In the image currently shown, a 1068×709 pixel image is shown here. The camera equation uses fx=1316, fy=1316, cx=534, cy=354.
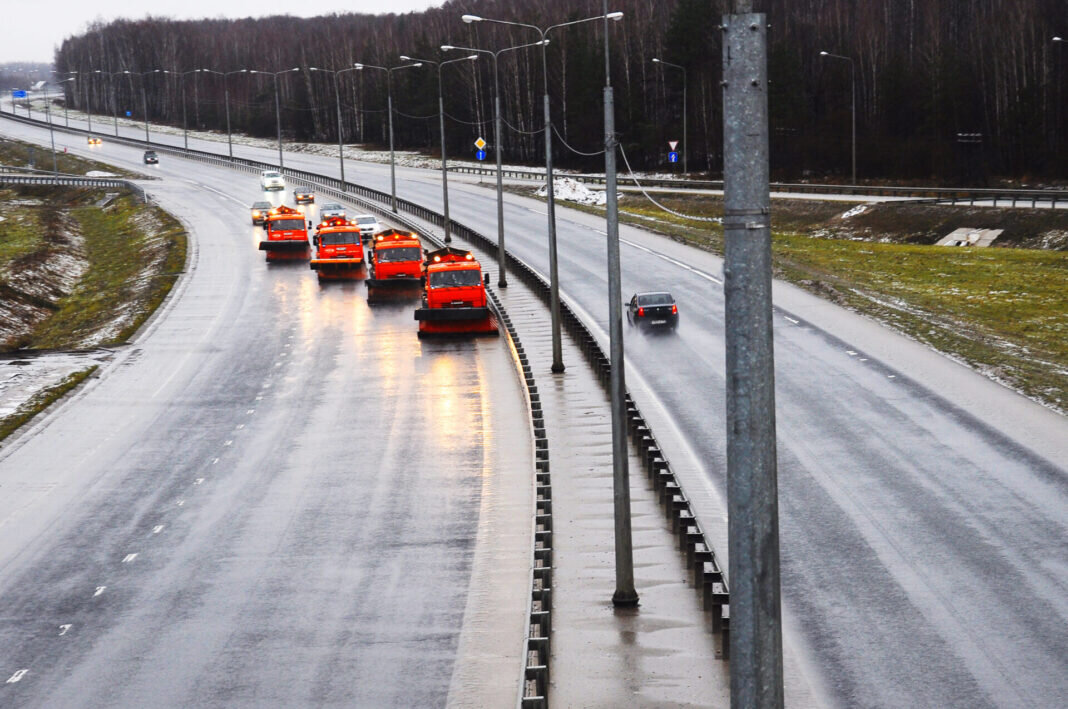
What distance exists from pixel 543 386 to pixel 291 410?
21.4ft

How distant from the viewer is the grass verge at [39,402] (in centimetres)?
3278

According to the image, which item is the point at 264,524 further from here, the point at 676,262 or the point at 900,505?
the point at 676,262

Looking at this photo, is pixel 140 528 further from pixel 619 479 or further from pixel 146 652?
pixel 619 479

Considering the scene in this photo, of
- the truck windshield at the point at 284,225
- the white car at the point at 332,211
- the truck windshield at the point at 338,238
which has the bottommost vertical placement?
the truck windshield at the point at 338,238

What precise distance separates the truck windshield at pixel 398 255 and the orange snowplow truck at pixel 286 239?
12410 mm

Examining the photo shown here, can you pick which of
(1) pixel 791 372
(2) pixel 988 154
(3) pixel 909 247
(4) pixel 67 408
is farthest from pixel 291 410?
(2) pixel 988 154

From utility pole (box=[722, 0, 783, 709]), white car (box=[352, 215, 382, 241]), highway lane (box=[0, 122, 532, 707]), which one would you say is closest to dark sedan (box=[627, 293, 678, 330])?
highway lane (box=[0, 122, 532, 707])

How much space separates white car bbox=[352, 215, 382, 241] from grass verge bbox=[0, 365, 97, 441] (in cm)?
3142

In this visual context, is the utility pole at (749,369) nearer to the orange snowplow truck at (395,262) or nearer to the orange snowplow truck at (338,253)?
the orange snowplow truck at (395,262)

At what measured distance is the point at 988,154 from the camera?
99.3m

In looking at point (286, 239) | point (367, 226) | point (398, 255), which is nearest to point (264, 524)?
point (398, 255)

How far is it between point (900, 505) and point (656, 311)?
2118 cm

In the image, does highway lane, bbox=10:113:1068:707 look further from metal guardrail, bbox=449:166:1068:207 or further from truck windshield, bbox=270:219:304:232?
truck windshield, bbox=270:219:304:232

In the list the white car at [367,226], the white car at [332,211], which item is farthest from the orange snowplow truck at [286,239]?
the white car at [332,211]
